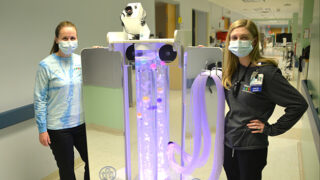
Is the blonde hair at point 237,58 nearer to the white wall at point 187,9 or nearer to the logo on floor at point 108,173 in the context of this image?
the logo on floor at point 108,173

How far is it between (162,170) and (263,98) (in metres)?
0.94

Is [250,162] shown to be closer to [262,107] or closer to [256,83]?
[262,107]

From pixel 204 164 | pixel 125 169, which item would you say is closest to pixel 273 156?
pixel 204 164

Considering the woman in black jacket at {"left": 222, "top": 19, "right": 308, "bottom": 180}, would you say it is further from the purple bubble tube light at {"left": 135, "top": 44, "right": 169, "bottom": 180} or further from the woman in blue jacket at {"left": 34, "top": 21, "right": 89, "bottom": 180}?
the woman in blue jacket at {"left": 34, "top": 21, "right": 89, "bottom": 180}

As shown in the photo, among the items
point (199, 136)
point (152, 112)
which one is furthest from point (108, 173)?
point (199, 136)

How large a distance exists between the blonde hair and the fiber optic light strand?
69 mm

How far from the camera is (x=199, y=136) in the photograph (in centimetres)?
185

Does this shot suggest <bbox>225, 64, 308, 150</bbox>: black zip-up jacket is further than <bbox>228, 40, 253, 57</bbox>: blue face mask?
No

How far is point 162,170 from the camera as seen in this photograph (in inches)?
78.9

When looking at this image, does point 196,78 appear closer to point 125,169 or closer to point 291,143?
A: point 125,169

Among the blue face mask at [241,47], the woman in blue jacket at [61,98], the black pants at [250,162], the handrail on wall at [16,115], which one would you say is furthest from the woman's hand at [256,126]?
the handrail on wall at [16,115]

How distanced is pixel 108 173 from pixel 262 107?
128cm

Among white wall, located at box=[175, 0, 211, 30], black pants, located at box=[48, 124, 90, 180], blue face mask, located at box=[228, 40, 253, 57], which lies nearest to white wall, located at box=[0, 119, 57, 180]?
black pants, located at box=[48, 124, 90, 180]

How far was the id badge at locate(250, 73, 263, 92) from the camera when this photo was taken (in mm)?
1453
